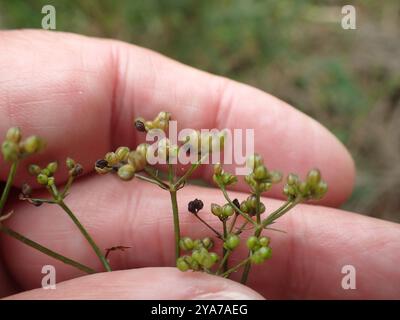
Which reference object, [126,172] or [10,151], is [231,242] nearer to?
[126,172]

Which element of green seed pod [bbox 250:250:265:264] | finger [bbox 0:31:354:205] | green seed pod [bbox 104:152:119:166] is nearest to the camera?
green seed pod [bbox 250:250:265:264]

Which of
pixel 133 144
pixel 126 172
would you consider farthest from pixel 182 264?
pixel 133 144

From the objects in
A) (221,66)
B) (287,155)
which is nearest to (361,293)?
(287,155)

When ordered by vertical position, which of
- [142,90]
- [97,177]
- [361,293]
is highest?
[142,90]

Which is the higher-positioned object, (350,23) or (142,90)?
(350,23)

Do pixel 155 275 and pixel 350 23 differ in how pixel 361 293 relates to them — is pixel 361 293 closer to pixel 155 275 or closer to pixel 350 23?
pixel 155 275

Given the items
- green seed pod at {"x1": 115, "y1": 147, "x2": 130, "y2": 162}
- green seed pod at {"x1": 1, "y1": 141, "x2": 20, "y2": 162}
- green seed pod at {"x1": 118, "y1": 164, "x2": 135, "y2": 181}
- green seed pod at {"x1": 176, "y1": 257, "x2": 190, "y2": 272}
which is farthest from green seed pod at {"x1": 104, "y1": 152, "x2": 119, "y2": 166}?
green seed pod at {"x1": 176, "y1": 257, "x2": 190, "y2": 272}

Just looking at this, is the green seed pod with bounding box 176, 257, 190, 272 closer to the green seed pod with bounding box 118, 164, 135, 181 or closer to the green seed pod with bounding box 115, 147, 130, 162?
the green seed pod with bounding box 118, 164, 135, 181

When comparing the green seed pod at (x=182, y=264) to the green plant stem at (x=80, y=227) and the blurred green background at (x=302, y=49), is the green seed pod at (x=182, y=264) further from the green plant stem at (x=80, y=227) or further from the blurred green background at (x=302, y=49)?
the blurred green background at (x=302, y=49)
